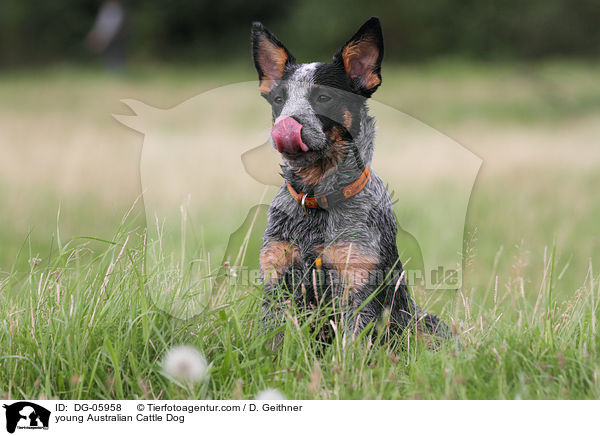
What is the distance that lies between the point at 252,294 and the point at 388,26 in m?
23.2

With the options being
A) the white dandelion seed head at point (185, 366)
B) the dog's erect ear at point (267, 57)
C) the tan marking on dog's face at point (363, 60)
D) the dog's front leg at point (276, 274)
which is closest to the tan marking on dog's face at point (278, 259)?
the dog's front leg at point (276, 274)

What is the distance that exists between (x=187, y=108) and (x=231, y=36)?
26826mm

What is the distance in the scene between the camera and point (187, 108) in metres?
3.44

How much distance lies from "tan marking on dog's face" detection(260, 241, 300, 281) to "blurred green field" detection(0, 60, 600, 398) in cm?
Result: 20

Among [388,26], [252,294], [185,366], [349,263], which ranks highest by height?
[388,26]

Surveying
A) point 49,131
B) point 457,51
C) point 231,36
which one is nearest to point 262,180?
point 49,131

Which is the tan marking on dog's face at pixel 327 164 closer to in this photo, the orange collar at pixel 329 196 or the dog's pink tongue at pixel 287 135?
the orange collar at pixel 329 196

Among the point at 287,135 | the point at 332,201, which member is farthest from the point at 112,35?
the point at 287,135

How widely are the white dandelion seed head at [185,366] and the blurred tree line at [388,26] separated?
18490mm

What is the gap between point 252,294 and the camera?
128 inches
